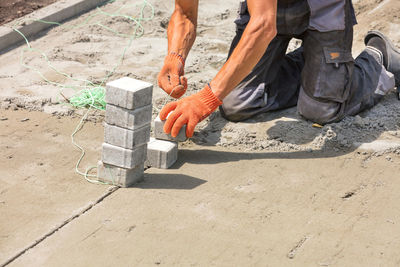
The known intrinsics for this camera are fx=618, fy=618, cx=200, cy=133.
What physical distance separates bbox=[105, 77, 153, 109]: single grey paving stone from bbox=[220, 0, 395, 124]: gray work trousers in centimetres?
120

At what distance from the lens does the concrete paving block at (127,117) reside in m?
3.22

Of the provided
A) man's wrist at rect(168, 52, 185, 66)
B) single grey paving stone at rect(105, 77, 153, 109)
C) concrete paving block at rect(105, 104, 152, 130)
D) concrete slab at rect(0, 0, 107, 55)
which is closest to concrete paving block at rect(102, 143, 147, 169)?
Answer: concrete paving block at rect(105, 104, 152, 130)

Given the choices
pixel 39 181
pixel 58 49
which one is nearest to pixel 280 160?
pixel 39 181

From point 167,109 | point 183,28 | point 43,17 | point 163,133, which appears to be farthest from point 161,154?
point 43,17

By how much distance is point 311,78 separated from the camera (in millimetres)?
4320

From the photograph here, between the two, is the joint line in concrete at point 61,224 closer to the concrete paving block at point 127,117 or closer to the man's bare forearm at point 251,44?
the concrete paving block at point 127,117

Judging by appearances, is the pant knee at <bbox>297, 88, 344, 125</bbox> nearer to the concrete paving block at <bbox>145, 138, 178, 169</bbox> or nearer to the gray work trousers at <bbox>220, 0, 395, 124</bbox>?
the gray work trousers at <bbox>220, 0, 395, 124</bbox>

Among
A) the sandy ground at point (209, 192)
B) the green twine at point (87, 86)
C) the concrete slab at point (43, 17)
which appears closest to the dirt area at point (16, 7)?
the concrete slab at point (43, 17)

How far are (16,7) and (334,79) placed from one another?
3356 millimetres

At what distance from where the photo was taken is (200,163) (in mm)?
3775

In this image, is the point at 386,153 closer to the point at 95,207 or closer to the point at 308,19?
the point at 308,19

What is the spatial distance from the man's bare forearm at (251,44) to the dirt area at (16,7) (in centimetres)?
287

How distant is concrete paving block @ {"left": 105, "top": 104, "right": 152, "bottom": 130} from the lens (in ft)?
10.6

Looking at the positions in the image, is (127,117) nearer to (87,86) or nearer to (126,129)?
(126,129)
